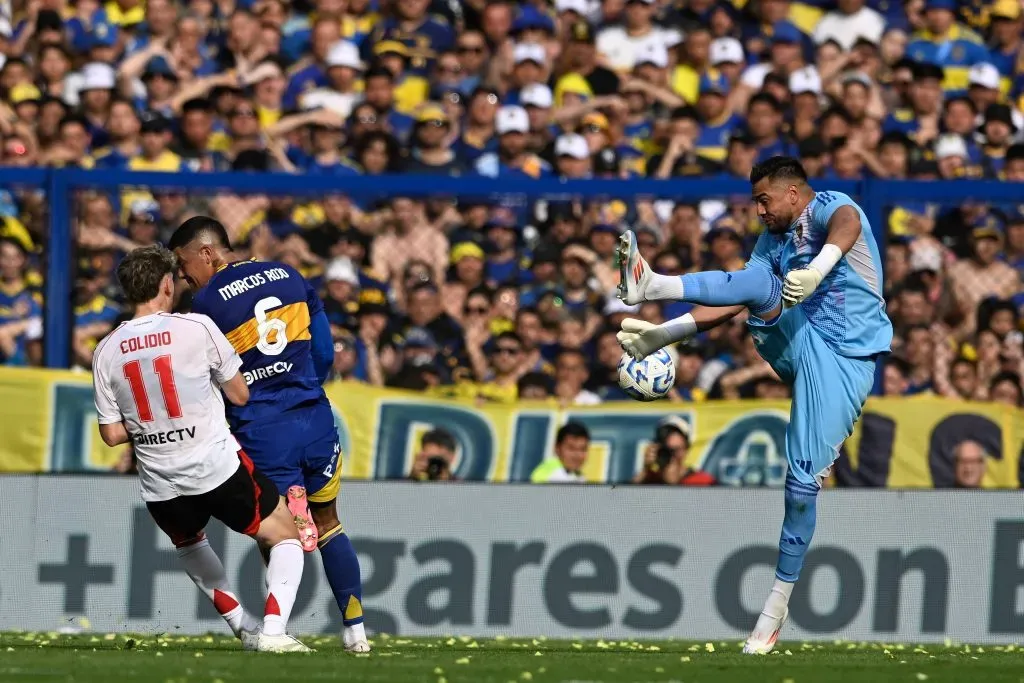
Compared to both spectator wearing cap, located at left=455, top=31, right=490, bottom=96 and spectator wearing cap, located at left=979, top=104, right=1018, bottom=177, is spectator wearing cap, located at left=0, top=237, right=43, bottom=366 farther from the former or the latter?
spectator wearing cap, located at left=979, top=104, right=1018, bottom=177

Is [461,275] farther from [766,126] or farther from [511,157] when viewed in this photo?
[766,126]

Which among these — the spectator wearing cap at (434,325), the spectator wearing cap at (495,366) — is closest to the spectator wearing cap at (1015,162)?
the spectator wearing cap at (495,366)

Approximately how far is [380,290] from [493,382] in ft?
3.46

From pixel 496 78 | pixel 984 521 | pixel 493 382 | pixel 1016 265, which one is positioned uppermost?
pixel 496 78

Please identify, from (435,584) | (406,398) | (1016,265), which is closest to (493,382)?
(406,398)

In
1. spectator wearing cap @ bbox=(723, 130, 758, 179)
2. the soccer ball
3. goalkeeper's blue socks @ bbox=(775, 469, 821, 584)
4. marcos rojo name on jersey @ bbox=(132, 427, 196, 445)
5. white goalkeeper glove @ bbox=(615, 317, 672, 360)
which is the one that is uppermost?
spectator wearing cap @ bbox=(723, 130, 758, 179)

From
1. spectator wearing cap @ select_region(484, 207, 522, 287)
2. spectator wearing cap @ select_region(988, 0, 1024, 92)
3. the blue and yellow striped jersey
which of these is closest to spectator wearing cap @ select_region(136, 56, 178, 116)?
spectator wearing cap @ select_region(484, 207, 522, 287)

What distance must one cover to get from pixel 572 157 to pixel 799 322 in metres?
5.54

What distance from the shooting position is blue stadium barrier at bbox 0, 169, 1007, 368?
11469 millimetres

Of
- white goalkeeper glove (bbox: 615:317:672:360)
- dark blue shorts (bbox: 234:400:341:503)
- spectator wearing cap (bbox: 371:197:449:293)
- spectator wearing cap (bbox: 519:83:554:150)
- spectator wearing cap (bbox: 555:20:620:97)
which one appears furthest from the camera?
spectator wearing cap (bbox: 555:20:620:97)

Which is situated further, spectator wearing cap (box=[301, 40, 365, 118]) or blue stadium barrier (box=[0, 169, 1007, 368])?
spectator wearing cap (box=[301, 40, 365, 118])

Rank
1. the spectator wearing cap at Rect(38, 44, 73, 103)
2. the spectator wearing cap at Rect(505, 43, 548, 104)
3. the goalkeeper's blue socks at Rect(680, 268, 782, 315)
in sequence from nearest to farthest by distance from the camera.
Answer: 1. the goalkeeper's blue socks at Rect(680, 268, 782, 315)
2. the spectator wearing cap at Rect(38, 44, 73, 103)
3. the spectator wearing cap at Rect(505, 43, 548, 104)

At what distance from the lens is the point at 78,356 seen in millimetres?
11438

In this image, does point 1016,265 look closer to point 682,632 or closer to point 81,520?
point 682,632
